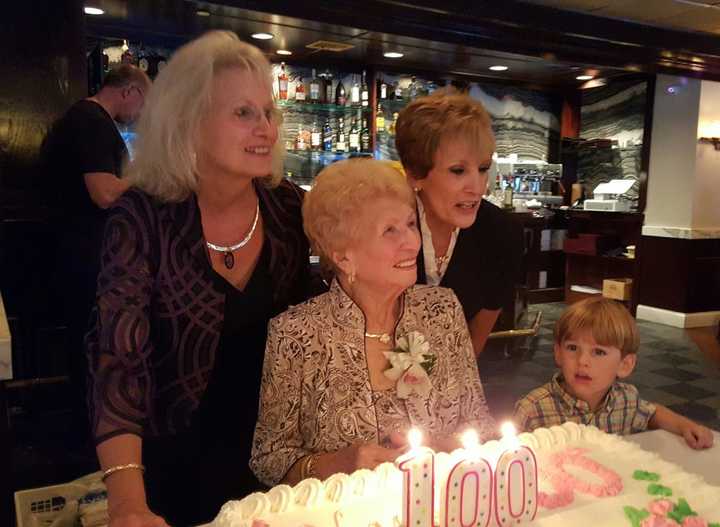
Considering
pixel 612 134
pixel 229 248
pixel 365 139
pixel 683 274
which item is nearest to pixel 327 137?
pixel 365 139

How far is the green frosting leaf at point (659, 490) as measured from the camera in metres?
1.45

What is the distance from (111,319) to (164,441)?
397 mm

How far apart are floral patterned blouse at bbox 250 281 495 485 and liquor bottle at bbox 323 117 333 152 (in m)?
5.65


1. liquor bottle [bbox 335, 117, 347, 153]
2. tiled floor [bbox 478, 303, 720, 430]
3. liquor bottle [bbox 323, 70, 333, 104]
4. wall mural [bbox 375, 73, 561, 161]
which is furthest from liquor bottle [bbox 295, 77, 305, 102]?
tiled floor [bbox 478, 303, 720, 430]

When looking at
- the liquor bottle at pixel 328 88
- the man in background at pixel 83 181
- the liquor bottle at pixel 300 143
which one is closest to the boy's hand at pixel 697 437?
the man in background at pixel 83 181

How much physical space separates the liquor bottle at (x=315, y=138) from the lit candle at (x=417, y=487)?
20.4 feet

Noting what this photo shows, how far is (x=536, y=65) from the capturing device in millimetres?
7711

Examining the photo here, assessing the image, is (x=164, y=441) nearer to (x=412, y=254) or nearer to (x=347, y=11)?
(x=412, y=254)

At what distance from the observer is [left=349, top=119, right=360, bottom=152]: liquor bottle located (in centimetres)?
739

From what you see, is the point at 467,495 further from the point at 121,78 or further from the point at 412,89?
the point at 412,89

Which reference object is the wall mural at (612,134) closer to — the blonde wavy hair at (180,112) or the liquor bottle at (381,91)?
the liquor bottle at (381,91)

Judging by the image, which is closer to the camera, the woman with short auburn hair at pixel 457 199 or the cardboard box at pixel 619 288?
the woman with short auburn hair at pixel 457 199

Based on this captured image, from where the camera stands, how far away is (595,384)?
6.81 ft

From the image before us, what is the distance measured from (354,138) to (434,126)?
18.1 feet
